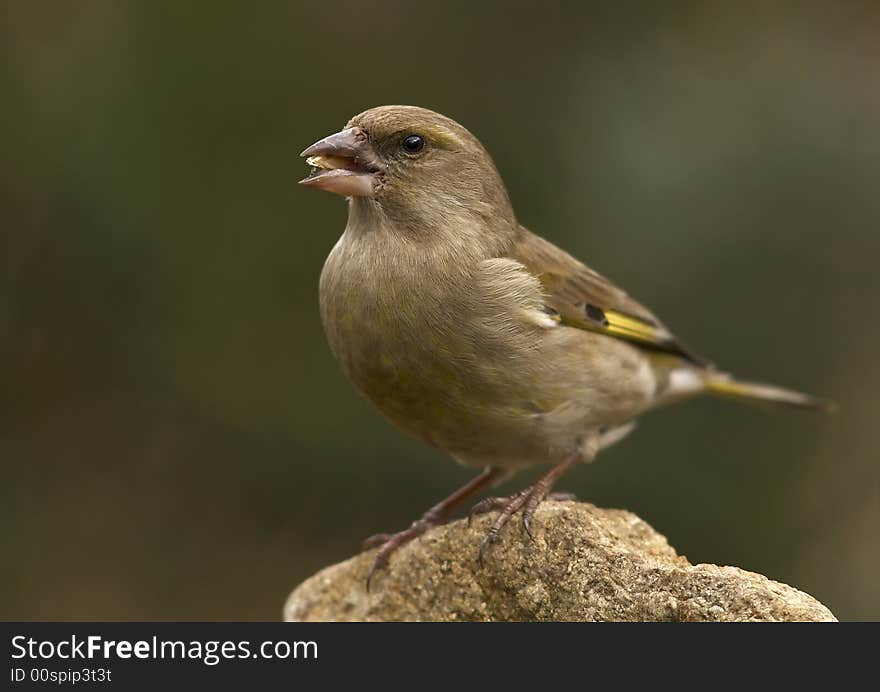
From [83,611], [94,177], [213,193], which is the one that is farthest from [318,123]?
[83,611]

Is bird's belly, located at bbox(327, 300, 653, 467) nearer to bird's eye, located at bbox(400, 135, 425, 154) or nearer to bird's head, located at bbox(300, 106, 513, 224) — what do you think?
bird's head, located at bbox(300, 106, 513, 224)

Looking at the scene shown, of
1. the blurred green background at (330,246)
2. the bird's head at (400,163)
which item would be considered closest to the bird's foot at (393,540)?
the bird's head at (400,163)

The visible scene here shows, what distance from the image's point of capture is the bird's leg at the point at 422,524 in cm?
477

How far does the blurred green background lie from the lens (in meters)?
6.46

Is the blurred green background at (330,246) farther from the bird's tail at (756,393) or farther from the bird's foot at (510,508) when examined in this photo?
the bird's foot at (510,508)

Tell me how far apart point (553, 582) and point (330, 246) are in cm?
307

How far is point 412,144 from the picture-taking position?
15.2 feet

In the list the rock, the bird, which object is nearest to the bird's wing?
the bird

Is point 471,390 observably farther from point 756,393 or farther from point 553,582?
point 756,393

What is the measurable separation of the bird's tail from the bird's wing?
0.51 meters

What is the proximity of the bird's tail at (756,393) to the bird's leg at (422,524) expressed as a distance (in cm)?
129

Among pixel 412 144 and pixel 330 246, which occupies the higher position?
pixel 330 246

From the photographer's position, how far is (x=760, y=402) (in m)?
6.23

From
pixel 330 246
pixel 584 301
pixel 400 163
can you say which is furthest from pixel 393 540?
pixel 330 246
